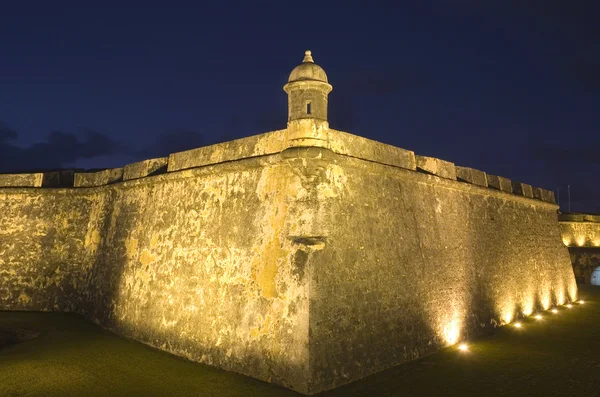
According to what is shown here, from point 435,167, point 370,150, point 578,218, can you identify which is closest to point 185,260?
point 370,150

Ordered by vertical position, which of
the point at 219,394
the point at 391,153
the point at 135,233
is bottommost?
the point at 219,394

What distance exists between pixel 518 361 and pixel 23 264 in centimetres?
1196

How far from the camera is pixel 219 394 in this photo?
237 inches

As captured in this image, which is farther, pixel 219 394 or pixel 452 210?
pixel 452 210

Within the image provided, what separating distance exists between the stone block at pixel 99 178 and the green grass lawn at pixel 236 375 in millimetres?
3886

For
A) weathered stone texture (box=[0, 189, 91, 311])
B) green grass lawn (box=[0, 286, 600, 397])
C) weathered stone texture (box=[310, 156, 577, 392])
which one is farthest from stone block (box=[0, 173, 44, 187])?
weathered stone texture (box=[310, 156, 577, 392])

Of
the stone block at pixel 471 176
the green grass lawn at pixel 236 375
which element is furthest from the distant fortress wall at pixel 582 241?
the green grass lawn at pixel 236 375

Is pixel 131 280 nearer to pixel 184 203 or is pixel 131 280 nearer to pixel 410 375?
pixel 184 203

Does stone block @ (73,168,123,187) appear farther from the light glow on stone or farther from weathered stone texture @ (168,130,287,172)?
the light glow on stone

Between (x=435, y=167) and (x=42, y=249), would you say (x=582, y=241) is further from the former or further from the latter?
(x=42, y=249)

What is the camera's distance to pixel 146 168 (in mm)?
10328

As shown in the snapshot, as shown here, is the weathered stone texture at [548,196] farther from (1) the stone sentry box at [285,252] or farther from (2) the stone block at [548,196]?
(1) the stone sentry box at [285,252]

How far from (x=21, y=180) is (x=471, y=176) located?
12428 mm

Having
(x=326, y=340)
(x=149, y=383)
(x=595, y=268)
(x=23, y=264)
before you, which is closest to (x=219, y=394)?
(x=149, y=383)
